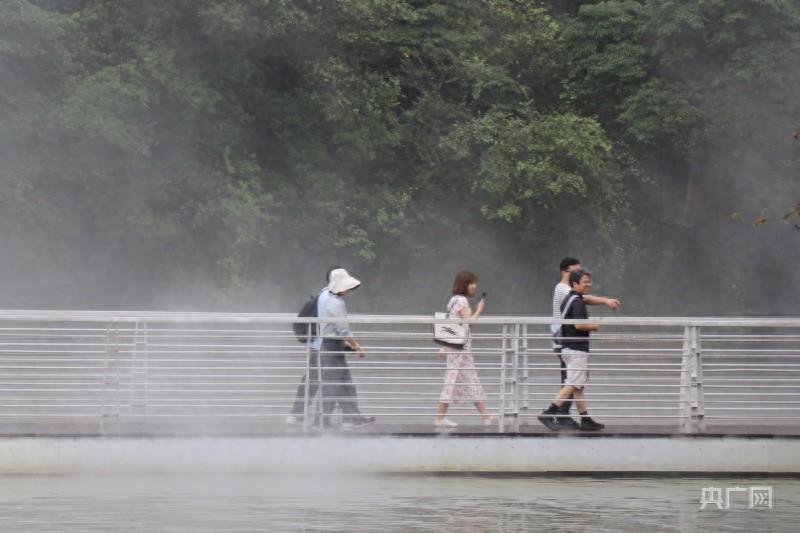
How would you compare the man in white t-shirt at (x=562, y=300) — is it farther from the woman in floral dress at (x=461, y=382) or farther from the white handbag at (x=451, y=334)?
the white handbag at (x=451, y=334)

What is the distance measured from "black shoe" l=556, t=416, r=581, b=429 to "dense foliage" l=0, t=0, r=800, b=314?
75.1 feet

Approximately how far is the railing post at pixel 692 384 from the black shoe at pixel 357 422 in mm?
2677

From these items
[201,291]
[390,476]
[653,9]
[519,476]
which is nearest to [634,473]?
[519,476]

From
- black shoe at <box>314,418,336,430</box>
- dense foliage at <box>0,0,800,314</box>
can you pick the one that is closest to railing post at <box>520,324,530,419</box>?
black shoe at <box>314,418,336,430</box>

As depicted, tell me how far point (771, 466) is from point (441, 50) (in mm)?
29386

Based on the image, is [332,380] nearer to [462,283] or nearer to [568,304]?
[462,283]

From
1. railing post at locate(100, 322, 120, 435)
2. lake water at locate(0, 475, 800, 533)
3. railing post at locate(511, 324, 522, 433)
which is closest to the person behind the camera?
lake water at locate(0, 475, 800, 533)

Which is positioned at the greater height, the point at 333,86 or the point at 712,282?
the point at 333,86

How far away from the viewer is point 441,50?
41469mm

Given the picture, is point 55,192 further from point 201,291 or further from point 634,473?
point 634,473

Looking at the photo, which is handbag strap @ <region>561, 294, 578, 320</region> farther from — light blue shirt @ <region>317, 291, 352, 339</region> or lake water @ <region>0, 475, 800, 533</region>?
light blue shirt @ <region>317, 291, 352, 339</region>

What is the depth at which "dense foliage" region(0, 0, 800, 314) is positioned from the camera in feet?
119

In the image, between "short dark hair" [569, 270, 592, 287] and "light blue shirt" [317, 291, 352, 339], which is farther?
"short dark hair" [569, 270, 592, 287]

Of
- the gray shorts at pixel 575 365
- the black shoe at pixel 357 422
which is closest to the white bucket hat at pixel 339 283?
the black shoe at pixel 357 422
